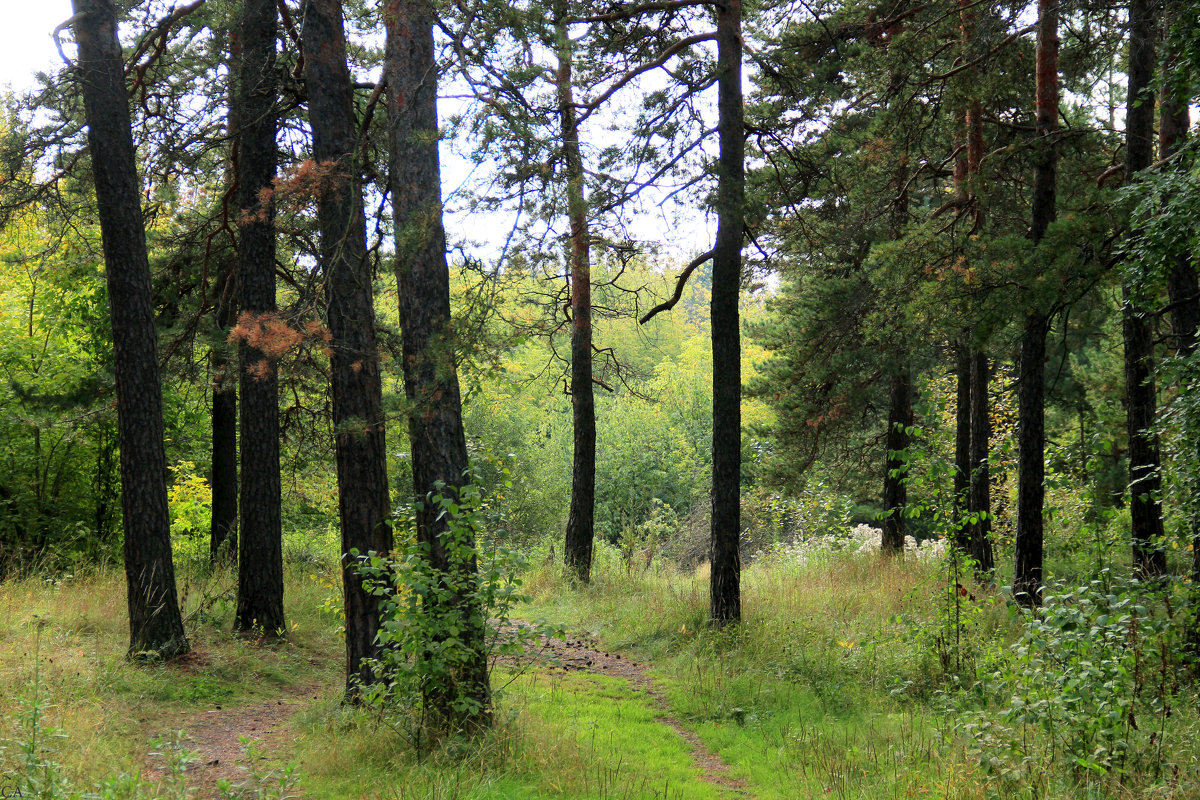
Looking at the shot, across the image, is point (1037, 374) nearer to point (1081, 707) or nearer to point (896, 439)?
point (896, 439)

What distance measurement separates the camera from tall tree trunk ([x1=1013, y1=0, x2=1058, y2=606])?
357 inches

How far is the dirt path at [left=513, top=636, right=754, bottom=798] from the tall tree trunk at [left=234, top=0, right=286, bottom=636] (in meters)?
3.68

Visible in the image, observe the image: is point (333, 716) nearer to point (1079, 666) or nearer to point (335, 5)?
point (1079, 666)

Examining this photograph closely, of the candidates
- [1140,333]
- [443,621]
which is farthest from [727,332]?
[443,621]

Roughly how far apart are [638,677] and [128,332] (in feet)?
21.6

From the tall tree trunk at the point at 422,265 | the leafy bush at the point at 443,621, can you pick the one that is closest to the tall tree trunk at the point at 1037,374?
the leafy bush at the point at 443,621

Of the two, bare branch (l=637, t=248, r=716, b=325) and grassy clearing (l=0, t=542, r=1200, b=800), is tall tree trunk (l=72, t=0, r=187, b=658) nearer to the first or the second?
grassy clearing (l=0, t=542, r=1200, b=800)

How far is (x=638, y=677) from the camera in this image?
8.71m

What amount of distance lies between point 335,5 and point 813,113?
7.54 m

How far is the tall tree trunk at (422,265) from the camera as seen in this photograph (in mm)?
5977

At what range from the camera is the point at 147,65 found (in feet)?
28.9

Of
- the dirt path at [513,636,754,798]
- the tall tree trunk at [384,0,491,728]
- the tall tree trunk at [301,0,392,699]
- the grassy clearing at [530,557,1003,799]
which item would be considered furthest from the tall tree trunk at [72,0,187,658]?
the grassy clearing at [530,557,1003,799]

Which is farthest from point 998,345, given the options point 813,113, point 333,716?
point 333,716

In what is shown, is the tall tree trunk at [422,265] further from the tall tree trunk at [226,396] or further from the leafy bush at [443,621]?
the tall tree trunk at [226,396]
